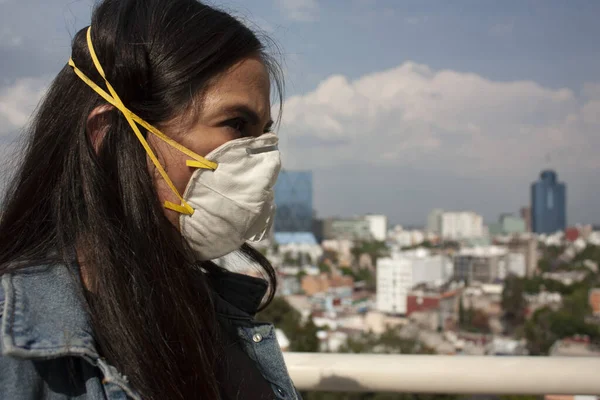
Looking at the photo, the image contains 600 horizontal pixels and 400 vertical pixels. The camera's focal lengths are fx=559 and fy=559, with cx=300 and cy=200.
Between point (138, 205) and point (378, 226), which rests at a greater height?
point (138, 205)

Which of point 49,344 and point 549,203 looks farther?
point 549,203

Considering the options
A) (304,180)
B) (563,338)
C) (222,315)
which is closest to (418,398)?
(222,315)

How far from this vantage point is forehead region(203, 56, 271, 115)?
0.64m

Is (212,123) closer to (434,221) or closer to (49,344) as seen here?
(49,344)

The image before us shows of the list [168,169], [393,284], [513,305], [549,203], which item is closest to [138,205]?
[168,169]

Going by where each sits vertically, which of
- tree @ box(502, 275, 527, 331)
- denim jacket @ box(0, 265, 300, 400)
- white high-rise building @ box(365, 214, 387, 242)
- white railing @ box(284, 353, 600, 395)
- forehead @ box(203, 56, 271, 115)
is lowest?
tree @ box(502, 275, 527, 331)

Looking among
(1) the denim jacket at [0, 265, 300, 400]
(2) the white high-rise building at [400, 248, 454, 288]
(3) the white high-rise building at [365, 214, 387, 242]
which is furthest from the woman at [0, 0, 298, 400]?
(3) the white high-rise building at [365, 214, 387, 242]

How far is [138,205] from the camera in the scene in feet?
1.96

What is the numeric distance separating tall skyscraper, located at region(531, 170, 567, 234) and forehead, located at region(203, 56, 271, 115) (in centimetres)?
6137

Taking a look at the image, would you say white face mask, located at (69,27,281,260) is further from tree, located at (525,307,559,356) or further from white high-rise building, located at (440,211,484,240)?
white high-rise building, located at (440,211,484,240)

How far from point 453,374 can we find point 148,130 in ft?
2.40

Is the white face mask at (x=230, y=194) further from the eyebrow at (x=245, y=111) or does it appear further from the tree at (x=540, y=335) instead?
the tree at (x=540, y=335)

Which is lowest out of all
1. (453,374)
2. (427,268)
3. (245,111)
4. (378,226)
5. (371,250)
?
(427,268)

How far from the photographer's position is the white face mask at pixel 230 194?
26.0 inches
